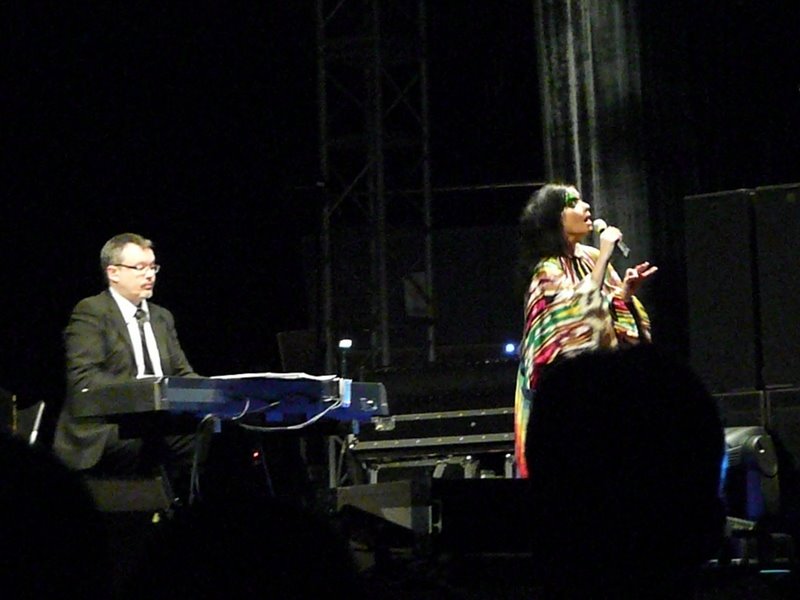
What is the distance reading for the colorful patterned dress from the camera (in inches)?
164

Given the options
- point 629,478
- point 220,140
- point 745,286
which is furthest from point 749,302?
point 220,140

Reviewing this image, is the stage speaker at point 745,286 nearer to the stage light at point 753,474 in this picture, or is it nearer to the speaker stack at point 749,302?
the speaker stack at point 749,302

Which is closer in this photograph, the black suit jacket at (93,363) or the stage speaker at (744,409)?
the stage speaker at (744,409)

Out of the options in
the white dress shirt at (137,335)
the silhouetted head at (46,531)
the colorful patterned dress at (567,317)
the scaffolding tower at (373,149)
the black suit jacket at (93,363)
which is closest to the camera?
the silhouetted head at (46,531)

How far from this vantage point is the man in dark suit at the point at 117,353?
4.80 meters

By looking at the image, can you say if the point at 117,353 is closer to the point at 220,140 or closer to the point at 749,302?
the point at 749,302

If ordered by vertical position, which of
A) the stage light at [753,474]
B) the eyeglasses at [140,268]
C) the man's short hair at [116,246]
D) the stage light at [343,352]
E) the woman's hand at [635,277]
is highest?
the man's short hair at [116,246]

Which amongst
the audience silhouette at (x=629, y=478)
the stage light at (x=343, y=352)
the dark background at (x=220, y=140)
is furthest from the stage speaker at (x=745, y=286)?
the stage light at (x=343, y=352)

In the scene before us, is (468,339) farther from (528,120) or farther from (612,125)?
(612,125)

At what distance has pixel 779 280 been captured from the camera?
439 centimetres

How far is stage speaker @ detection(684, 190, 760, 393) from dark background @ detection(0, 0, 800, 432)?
3736 millimetres

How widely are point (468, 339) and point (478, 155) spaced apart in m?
1.51

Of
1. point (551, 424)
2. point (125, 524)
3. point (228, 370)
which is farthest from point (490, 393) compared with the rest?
point (551, 424)

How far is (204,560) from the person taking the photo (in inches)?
46.7
